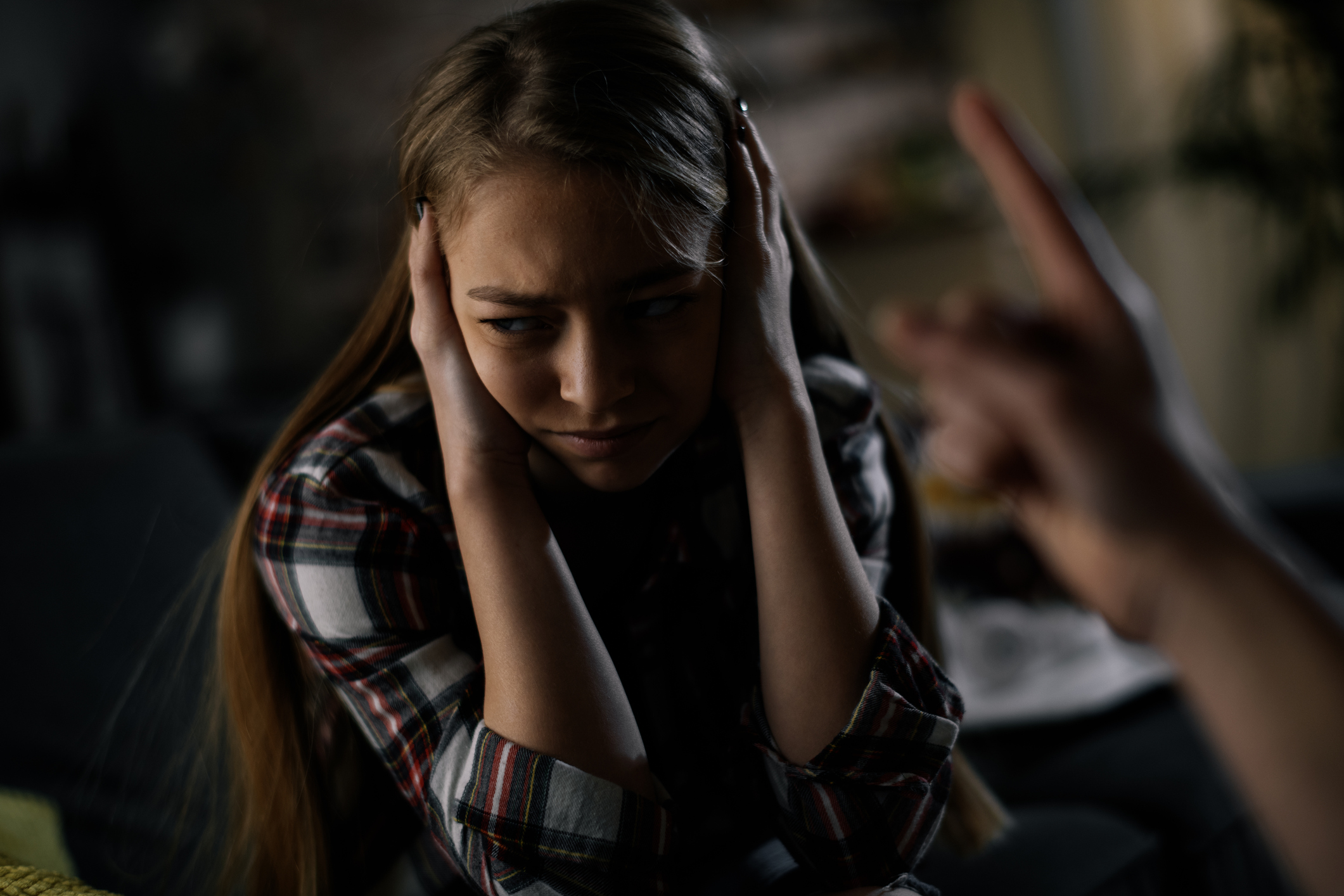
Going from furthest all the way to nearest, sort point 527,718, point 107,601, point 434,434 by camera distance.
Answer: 1. point 107,601
2. point 434,434
3. point 527,718

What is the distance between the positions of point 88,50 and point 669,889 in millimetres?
2751

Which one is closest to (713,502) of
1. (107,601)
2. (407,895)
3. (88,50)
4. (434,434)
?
(434,434)

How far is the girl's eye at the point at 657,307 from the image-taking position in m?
0.55

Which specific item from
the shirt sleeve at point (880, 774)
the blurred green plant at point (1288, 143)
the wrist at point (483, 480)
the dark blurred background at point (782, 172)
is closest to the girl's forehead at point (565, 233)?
the wrist at point (483, 480)

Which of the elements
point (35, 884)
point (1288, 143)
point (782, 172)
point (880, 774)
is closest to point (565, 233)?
point (880, 774)

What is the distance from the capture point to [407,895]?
698 mm

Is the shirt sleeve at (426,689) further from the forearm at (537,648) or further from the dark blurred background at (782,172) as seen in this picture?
the dark blurred background at (782,172)

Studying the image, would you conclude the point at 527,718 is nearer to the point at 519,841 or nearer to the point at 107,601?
the point at 519,841

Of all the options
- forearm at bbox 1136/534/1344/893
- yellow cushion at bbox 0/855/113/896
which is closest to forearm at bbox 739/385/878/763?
forearm at bbox 1136/534/1344/893

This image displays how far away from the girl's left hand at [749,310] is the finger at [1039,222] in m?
0.20

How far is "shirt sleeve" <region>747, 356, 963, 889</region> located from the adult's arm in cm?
21

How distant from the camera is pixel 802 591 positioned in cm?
57

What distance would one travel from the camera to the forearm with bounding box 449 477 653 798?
1.78ft

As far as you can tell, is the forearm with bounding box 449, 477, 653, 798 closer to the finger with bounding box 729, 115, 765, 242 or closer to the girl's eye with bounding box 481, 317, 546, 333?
the girl's eye with bounding box 481, 317, 546, 333
